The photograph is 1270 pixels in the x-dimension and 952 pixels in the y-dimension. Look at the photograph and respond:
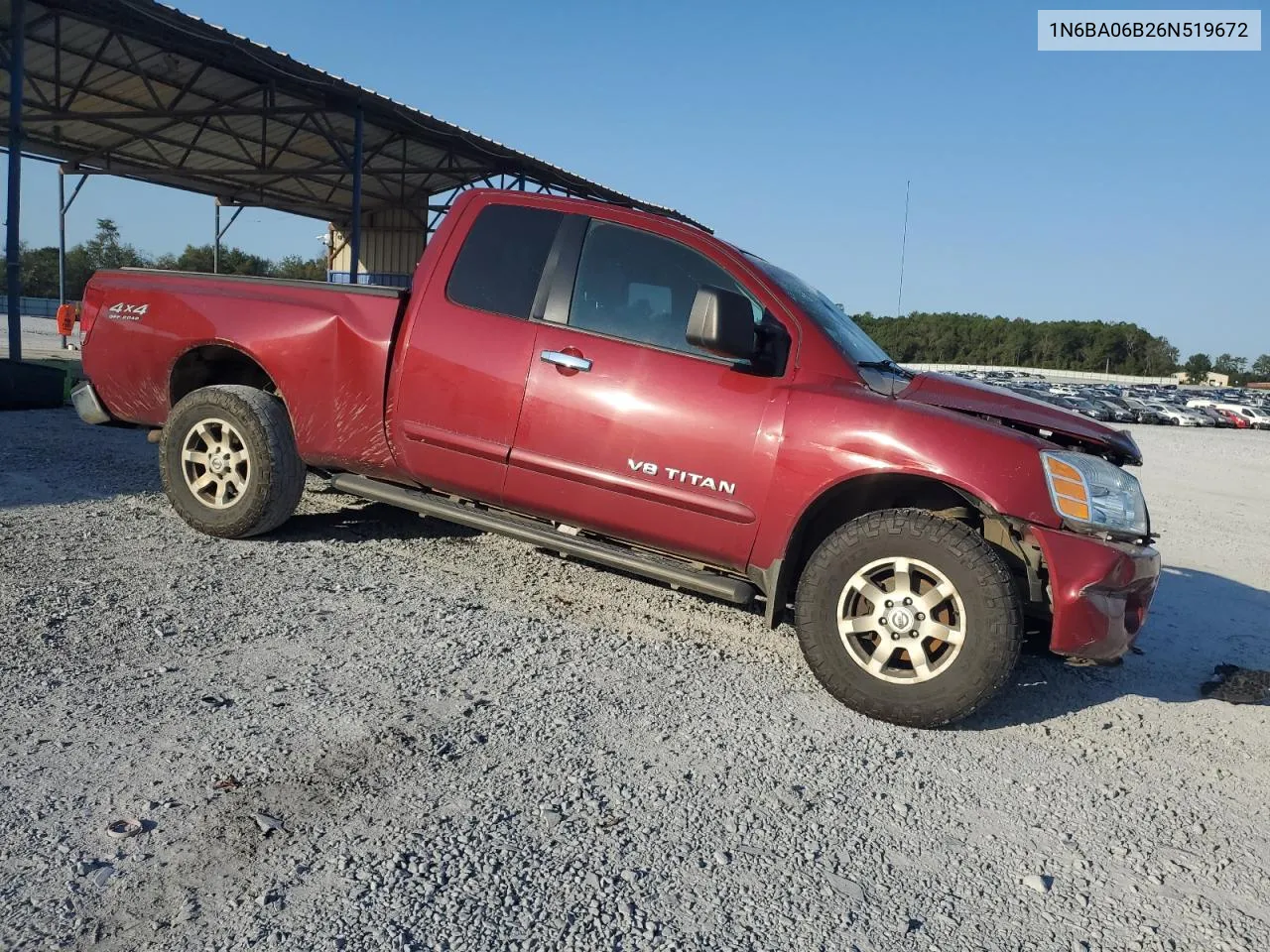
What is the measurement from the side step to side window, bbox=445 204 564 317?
3.18 ft

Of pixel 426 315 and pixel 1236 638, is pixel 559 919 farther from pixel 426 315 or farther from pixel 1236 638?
pixel 1236 638

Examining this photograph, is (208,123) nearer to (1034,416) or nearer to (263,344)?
(263,344)

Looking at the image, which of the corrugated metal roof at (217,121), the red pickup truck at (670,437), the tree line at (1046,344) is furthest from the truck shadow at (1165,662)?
the tree line at (1046,344)

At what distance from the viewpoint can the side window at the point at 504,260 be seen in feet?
13.5

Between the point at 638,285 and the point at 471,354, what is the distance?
84 centimetres

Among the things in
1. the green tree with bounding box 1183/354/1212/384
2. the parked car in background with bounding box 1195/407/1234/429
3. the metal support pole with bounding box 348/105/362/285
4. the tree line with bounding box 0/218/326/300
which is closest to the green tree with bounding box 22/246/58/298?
the tree line with bounding box 0/218/326/300

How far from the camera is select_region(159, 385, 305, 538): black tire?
A: 14.6 ft

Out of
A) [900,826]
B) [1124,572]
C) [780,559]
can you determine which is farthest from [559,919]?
[1124,572]

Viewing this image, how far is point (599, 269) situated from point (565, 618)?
1623 millimetres

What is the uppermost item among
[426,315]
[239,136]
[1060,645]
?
[239,136]

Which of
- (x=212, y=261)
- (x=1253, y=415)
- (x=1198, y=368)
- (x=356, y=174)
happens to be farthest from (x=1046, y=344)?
→ (x=356, y=174)

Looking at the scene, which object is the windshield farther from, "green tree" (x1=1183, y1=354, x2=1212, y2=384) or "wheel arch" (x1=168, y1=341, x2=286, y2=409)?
"green tree" (x1=1183, y1=354, x2=1212, y2=384)

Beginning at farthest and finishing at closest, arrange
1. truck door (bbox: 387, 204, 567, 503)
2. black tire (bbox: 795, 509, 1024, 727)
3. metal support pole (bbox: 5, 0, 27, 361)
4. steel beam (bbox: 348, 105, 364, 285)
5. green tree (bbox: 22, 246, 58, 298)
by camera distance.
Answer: green tree (bbox: 22, 246, 58, 298) < steel beam (bbox: 348, 105, 364, 285) < metal support pole (bbox: 5, 0, 27, 361) < truck door (bbox: 387, 204, 567, 503) < black tire (bbox: 795, 509, 1024, 727)

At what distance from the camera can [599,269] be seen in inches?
158
